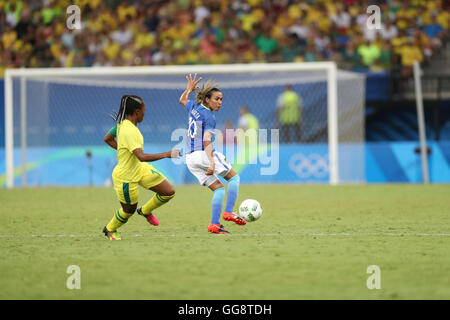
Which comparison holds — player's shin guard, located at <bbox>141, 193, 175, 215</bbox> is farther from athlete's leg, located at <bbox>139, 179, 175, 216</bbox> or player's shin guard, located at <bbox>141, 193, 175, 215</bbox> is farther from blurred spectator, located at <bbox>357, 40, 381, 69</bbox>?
blurred spectator, located at <bbox>357, 40, 381, 69</bbox>

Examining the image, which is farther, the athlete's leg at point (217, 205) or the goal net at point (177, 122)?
the goal net at point (177, 122)

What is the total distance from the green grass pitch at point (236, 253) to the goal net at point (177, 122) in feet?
18.9

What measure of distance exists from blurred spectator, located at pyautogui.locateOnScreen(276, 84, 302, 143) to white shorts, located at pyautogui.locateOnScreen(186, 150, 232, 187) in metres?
9.61

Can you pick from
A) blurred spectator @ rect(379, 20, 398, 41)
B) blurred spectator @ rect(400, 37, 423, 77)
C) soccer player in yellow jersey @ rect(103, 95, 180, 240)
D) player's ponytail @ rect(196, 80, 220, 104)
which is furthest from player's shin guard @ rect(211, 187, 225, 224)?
blurred spectator @ rect(379, 20, 398, 41)

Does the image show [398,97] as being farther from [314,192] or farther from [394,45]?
[314,192]

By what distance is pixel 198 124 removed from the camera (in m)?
A: 8.20

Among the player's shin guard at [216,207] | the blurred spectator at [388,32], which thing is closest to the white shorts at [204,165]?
the player's shin guard at [216,207]

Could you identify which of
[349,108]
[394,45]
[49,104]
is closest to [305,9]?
[394,45]

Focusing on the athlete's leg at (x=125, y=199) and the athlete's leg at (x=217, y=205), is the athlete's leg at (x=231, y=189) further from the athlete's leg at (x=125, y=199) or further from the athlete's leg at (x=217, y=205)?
the athlete's leg at (x=125, y=199)

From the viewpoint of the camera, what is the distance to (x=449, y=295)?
4594 mm

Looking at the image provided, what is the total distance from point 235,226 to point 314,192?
6.33m

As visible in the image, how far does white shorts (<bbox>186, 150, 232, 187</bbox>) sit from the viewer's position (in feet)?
27.2

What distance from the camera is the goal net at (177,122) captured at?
698 inches

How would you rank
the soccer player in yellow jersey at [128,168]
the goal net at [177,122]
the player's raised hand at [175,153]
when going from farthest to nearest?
the goal net at [177,122]
the soccer player in yellow jersey at [128,168]
the player's raised hand at [175,153]
